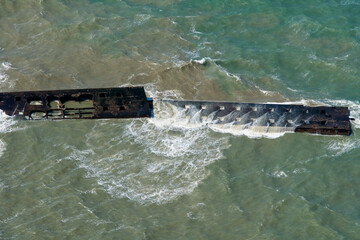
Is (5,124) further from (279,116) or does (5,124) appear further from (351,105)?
(351,105)

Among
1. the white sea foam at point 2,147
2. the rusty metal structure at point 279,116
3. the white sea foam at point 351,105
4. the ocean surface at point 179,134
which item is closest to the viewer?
the ocean surface at point 179,134

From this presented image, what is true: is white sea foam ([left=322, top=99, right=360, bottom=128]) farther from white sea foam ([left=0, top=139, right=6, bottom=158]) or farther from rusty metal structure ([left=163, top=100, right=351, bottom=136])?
white sea foam ([left=0, top=139, right=6, bottom=158])

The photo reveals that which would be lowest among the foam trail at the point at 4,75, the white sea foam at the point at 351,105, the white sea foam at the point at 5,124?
the white sea foam at the point at 351,105

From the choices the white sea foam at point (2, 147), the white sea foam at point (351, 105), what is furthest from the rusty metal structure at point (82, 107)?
the white sea foam at point (351, 105)

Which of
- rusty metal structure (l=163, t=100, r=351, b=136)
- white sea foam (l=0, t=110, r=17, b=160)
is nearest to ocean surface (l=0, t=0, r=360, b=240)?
white sea foam (l=0, t=110, r=17, b=160)

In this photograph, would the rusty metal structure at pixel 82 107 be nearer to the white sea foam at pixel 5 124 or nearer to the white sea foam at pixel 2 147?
the white sea foam at pixel 5 124

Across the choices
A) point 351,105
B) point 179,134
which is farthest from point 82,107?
point 351,105
